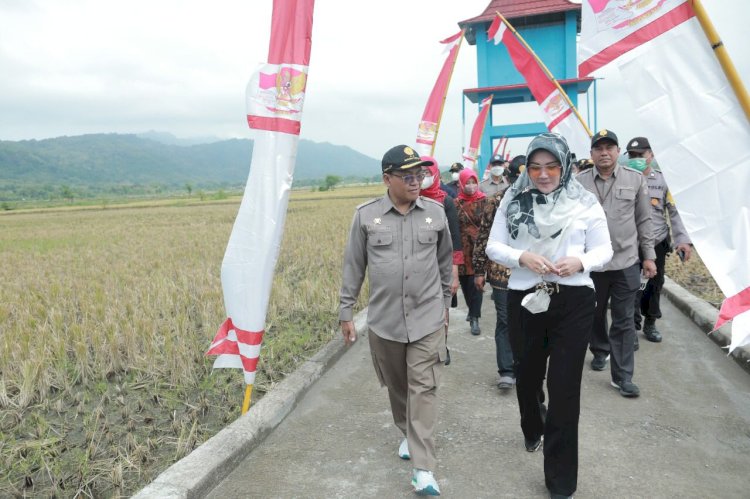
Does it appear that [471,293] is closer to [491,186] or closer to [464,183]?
[464,183]

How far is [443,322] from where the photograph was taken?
325cm

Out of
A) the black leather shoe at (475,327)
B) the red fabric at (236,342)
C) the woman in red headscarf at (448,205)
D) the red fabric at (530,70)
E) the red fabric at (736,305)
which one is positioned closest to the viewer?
the red fabric at (736,305)

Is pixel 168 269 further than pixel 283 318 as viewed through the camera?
Yes

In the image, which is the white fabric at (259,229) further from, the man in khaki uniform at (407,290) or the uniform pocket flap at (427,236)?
the uniform pocket flap at (427,236)

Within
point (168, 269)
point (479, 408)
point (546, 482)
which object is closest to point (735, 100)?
point (546, 482)

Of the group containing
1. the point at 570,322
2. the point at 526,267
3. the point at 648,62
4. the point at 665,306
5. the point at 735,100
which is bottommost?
the point at 665,306

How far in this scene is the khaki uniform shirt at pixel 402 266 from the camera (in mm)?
3139

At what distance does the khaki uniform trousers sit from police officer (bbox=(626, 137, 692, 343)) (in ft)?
10.9

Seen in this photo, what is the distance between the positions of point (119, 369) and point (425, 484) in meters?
3.31

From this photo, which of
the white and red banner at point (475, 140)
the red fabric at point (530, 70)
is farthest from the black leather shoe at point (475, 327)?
the white and red banner at point (475, 140)

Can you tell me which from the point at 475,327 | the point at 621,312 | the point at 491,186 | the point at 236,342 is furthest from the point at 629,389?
the point at 491,186

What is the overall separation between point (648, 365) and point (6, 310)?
7272 millimetres

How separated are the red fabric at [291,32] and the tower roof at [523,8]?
1623 cm

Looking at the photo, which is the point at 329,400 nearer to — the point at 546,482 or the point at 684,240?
the point at 546,482
